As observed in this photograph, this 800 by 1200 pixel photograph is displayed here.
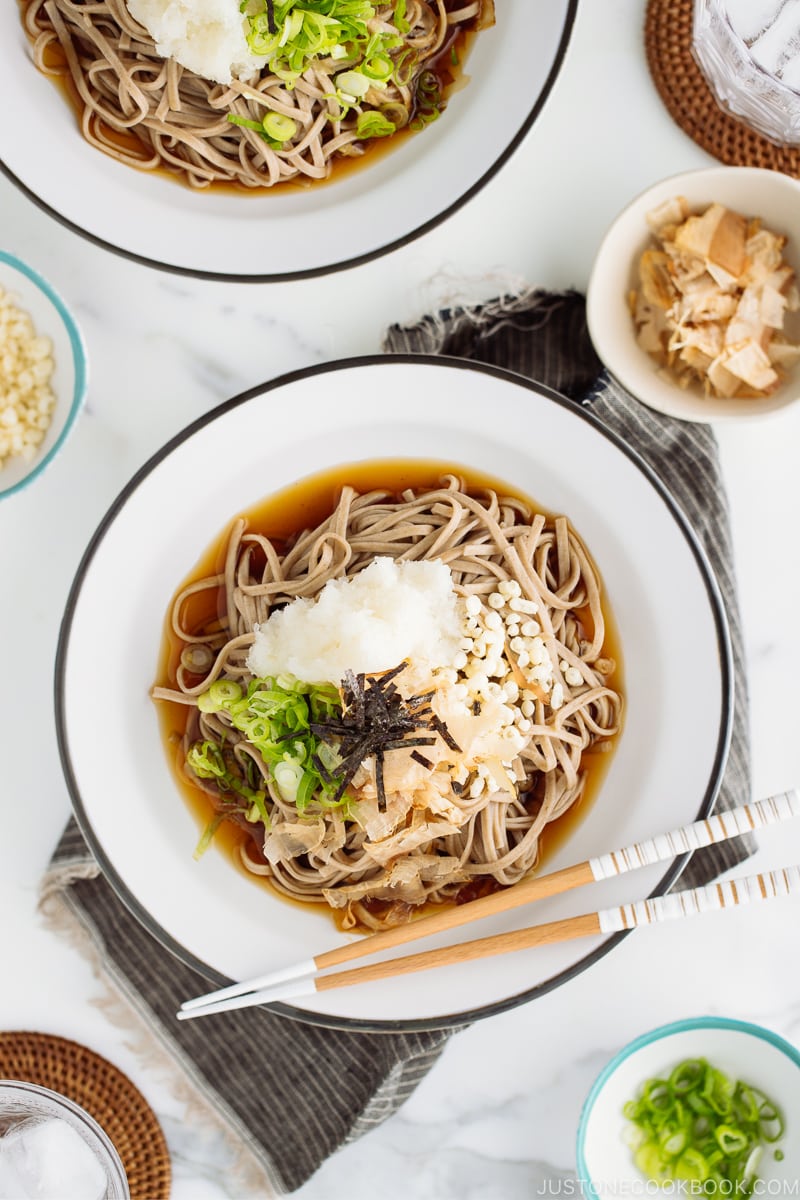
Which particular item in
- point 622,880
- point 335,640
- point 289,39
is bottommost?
point 622,880

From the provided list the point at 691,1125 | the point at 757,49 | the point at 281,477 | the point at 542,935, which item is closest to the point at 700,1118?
the point at 691,1125

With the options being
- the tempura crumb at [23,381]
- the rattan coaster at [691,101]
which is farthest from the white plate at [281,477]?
the rattan coaster at [691,101]

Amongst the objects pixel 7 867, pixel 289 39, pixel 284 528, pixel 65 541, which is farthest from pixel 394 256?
pixel 7 867

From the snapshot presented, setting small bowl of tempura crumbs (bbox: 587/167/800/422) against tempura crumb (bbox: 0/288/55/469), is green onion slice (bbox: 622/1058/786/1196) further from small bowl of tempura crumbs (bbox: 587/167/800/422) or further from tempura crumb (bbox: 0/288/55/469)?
tempura crumb (bbox: 0/288/55/469)

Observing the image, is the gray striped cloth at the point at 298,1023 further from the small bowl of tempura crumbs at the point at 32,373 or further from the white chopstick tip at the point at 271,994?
the small bowl of tempura crumbs at the point at 32,373

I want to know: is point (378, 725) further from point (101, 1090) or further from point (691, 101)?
point (691, 101)

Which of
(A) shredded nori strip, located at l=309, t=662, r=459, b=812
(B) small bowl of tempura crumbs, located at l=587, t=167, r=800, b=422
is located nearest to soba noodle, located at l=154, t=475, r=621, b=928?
(A) shredded nori strip, located at l=309, t=662, r=459, b=812

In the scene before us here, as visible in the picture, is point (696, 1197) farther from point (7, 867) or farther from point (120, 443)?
point (120, 443)
